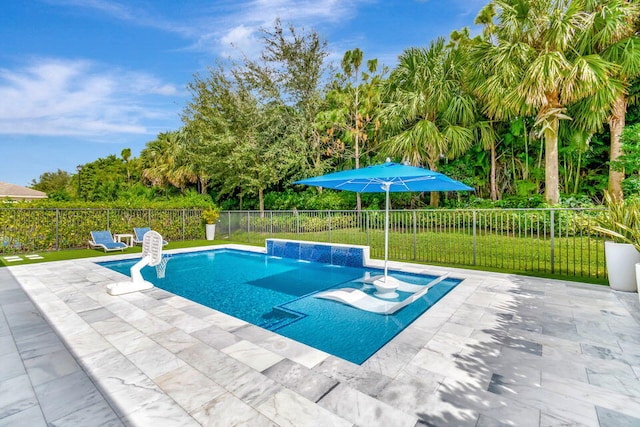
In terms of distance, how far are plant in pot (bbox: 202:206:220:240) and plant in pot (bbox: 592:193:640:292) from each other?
13371mm

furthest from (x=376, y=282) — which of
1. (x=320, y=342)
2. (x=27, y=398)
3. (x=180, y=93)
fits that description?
(x=180, y=93)

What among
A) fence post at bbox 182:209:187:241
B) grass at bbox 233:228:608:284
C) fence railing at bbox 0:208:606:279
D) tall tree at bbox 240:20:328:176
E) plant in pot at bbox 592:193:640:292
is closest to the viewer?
plant in pot at bbox 592:193:640:292

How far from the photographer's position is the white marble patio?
1998mm

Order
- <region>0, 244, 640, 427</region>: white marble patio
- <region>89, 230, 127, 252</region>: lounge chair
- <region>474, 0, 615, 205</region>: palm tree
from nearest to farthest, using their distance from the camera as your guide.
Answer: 1. <region>0, 244, 640, 427</region>: white marble patio
2. <region>474, 0, 615, 205</region>: palm tree
3. <region>89, 230, 127, 252</region>: lounge chair

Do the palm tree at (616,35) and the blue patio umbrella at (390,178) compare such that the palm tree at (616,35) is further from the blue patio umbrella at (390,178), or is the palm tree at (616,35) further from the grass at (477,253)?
the blue patio umbrella at (390,178)

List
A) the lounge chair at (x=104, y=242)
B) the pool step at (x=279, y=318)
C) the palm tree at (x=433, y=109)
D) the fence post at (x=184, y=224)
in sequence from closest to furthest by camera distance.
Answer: the pool step at (x=279, y=318) < the lounge chair at (x=104, y=242) < the palm tree at (x=433, y=109) < the fence post at (x=184, y=224)

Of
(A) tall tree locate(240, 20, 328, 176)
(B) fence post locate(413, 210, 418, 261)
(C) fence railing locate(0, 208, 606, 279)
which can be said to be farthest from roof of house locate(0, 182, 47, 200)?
(B) fence post locate(413, 210, 418, 261)

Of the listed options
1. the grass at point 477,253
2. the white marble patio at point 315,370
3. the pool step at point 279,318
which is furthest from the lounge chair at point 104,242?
the pool step at point 279,318

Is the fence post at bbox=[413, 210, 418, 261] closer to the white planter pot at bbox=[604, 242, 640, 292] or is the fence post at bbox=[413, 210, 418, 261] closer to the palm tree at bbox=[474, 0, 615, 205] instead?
the white planter pot at bbox=[604, 242, 640, 292]

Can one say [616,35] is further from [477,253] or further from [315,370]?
[315,370]

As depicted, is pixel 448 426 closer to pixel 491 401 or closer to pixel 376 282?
pixel 491 401

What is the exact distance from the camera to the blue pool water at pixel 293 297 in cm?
367

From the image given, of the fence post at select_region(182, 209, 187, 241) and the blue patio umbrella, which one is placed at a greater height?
the blue patio umbrella

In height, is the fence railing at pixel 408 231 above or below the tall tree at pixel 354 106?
below
